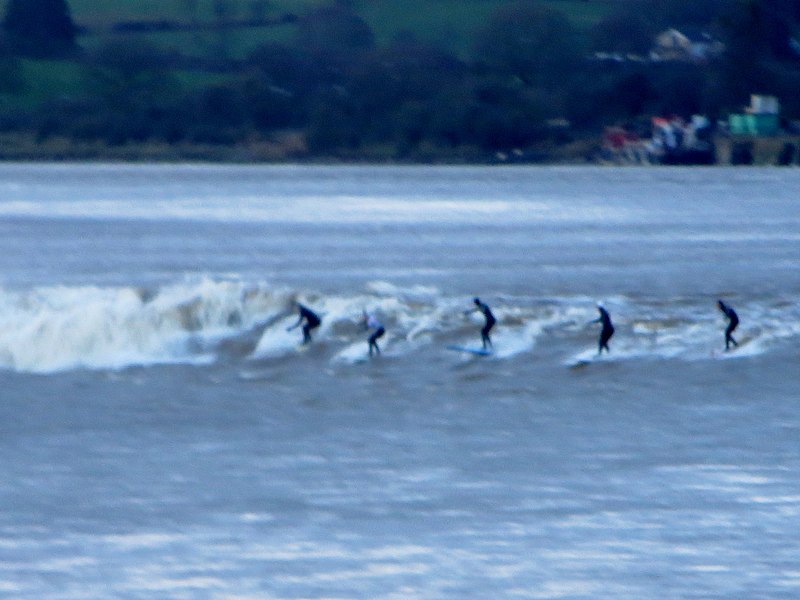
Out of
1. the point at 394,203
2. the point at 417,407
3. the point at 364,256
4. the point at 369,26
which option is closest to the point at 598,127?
the point at 369,26

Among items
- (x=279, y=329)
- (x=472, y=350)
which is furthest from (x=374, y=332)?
(x=279, y=329)

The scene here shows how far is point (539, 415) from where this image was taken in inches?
595

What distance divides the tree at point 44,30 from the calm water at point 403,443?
7112cm

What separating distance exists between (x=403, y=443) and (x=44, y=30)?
3572 inches

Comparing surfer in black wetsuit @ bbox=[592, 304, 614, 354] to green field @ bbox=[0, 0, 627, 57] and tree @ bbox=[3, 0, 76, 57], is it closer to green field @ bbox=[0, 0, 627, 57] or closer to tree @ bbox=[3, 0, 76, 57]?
green field @ bbox=[0, 0, 627, 57]

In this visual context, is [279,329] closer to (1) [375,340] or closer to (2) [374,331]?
(2) [374,331]

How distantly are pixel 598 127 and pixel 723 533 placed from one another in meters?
95.3

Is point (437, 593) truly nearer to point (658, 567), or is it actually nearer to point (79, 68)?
point (658, 567)

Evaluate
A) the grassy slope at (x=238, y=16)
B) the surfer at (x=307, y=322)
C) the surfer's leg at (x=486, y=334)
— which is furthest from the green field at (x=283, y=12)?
the surfer's leg at (x=486, y=334)

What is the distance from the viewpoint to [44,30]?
100812 mm

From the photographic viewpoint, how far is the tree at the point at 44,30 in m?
101

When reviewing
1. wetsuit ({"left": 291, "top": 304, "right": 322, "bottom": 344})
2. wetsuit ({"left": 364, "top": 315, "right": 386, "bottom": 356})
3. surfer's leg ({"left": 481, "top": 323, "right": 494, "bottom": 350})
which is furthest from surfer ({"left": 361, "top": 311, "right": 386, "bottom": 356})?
surfer's leg ({"left": 481, "top": 323, "right": 494, "bottom": 350})

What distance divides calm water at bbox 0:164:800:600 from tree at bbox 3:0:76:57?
71.1 m

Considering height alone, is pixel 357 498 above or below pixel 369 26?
below
